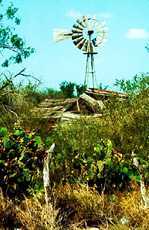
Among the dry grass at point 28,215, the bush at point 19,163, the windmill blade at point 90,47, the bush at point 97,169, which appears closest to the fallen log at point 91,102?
the bush at point 97,169

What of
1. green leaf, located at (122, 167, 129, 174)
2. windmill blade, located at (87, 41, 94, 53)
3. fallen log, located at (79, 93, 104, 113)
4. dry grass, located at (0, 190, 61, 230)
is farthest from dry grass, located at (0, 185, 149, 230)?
windmill blade, located at (87, 41, 94, 53)

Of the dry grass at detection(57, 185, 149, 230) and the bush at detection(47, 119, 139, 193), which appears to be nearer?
the dry grass at detection(57, 185, 149, 230)

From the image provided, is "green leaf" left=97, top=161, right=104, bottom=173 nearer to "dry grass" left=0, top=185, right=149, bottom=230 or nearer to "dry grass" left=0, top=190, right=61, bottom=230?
"dry grass" left=0, top=185, right=149, bottom=230

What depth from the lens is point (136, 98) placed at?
50.7 feet

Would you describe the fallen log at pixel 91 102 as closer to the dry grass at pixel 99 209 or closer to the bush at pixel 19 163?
the bush at pixel 19 163

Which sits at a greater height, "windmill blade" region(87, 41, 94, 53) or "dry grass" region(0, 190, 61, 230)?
"windmill blade" region(87, 41, 94, 53)

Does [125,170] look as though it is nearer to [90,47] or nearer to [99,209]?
[99,209]

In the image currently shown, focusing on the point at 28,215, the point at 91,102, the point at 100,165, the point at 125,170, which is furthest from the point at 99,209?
the point at 91,102

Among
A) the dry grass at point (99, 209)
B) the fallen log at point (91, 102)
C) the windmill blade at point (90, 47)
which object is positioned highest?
the windmill blade at point (90, 47)

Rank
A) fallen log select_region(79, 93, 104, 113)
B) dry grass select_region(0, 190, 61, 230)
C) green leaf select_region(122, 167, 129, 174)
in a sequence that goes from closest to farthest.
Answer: dry grass select_region(0, 190, 61, 230), green leaf select_region(122, 167, 129, 174), fallen log select_region(79, 93, 104, 113)

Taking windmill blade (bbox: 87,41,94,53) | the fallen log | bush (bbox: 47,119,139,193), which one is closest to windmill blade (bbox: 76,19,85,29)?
windmill blade (bbox: 87,41,94,53)

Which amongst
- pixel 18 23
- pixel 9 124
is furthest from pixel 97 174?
pixel 18 23

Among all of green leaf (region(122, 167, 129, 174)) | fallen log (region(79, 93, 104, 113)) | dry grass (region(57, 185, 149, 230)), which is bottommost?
dry grass (region(57, 185, 149, 230))

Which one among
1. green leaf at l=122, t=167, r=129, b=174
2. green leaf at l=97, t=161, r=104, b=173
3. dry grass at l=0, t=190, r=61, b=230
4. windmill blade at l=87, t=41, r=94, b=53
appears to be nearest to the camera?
dry grass at l=0, t=190, r=61, b=230
